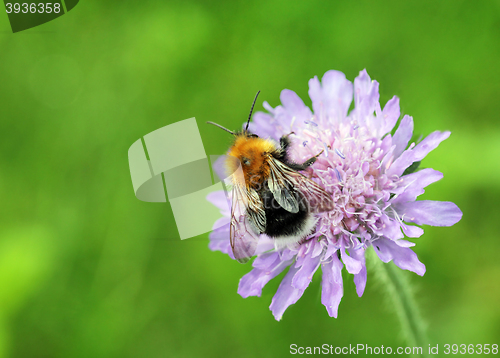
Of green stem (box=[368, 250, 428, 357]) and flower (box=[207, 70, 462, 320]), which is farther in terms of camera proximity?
green stem (box=[368, 250, 428, 357])

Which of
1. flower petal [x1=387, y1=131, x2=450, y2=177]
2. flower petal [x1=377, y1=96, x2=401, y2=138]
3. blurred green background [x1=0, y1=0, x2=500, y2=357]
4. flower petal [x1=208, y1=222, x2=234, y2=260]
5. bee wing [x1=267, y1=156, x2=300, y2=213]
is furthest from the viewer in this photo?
blurred green background [x1=0, y1=0, x2=500, y2=357]

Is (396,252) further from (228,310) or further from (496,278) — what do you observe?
(228,310)

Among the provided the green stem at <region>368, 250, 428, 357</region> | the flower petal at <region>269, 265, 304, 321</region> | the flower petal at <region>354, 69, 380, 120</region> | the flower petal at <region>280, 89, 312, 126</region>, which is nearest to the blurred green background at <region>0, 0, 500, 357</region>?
the green stem at <region>368, 250, 428, 357</region>

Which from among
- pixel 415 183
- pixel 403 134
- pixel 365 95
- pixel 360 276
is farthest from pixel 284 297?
pixel 365 95

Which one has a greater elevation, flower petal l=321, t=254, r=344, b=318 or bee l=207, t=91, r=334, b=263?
bee l=207, t=91, r=334, b=263

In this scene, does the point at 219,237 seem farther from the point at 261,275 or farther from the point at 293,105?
the point at 293,105

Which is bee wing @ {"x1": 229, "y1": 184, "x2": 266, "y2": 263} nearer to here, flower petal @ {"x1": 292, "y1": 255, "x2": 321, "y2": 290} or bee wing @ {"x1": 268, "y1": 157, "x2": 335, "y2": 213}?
bee wing @ {"x1": 268, "y1": 157, "x2": 335, "y2": 213}
